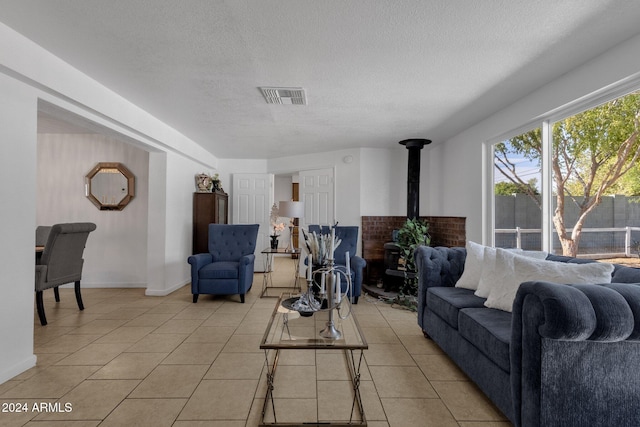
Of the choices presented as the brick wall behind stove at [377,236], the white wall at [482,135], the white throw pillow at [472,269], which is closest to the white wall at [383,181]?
the brick wall behind stove at [377,236]

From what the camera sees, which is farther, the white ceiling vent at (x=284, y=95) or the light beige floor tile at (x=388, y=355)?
the white ceiling vent at (x=284, y=95)

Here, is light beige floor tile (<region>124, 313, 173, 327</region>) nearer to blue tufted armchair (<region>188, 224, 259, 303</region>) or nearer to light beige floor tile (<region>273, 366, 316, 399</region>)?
blue tufted armchair (<region>188, 224, 259, 303</region>)

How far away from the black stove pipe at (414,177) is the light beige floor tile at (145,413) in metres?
4.02

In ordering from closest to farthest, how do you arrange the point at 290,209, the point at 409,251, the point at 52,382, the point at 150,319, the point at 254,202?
the point at 52,382 < the point at 150,319 < the point at 409,251 < the point at 290,209 < the point at 254,202

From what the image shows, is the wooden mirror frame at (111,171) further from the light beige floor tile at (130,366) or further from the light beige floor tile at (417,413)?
the light beige floor tile at (417,413)

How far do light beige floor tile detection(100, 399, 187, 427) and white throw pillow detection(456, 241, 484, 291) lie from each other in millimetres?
2362

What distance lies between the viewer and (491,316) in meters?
2.15

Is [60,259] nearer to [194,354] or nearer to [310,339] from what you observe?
[194,354]

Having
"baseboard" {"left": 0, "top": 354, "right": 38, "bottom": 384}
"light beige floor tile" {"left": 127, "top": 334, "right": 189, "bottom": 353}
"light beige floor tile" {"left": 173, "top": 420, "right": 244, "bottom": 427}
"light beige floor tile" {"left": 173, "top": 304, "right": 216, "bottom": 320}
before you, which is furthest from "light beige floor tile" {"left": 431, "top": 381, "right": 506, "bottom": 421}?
"baseboard" {"left": 0, "top": 354, "right": 38, "bottom": 384}

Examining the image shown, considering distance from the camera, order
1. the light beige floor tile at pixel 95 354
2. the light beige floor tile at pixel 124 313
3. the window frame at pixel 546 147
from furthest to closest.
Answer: the light beige floor tile at pixel 124 313
the light beige floor tile at pixel 95 354
the window frame at pixel 546 147

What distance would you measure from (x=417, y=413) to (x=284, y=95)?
2.84 m

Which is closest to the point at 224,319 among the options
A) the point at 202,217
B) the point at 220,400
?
the point at 220,400

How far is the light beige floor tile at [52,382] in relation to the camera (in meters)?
2.09

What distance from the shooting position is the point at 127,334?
316cm
